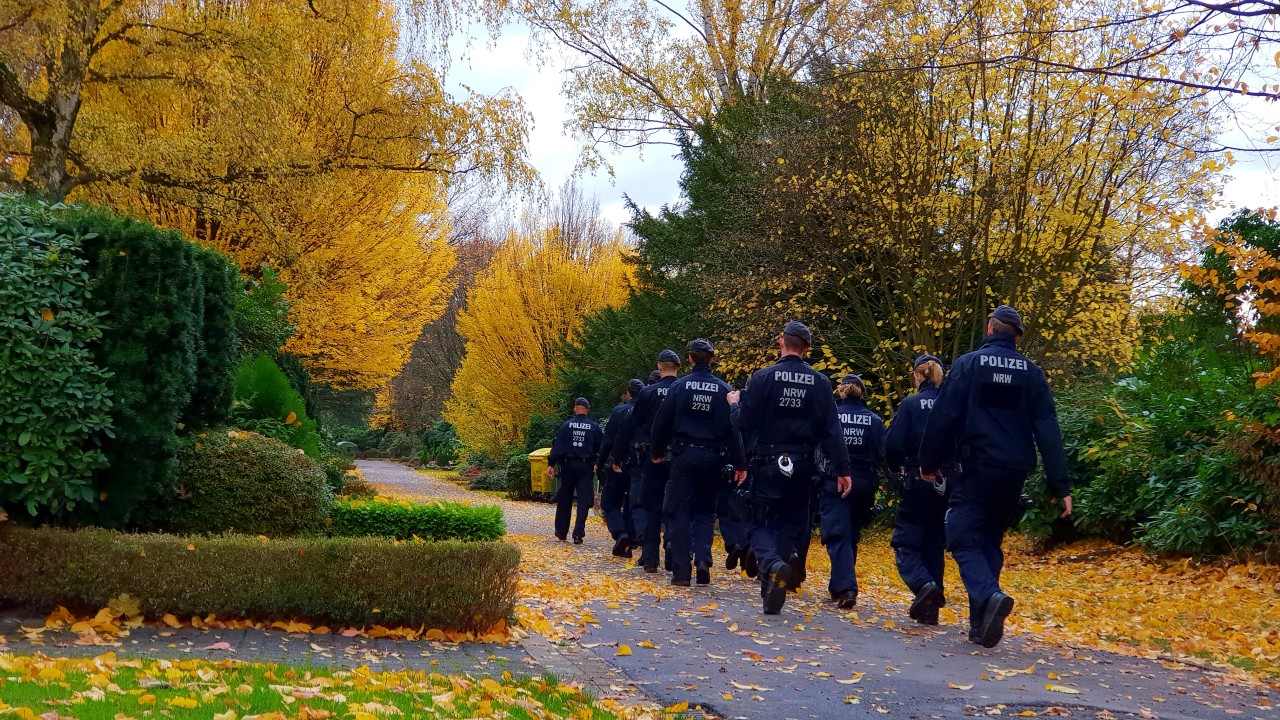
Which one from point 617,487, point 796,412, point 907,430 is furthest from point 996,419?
point 617,487

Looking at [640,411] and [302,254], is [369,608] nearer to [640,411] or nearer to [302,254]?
[640,411]

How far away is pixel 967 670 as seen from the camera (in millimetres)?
6461

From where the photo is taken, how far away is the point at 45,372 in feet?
23.8

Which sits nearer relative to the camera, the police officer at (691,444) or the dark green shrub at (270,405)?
the police officer at (691,444)

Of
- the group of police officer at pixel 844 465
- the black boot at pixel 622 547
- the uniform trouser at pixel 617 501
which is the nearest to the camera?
the group of police officer at pixel 844 465

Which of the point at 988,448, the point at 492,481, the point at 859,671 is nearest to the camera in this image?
the point at 859,671

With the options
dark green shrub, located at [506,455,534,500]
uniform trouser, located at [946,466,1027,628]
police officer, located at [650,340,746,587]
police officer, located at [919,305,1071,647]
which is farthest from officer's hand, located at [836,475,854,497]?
dark green shrub, located at [506,455,534,500]

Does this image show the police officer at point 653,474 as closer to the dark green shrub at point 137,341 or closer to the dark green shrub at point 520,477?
the dark green shrub at point 137,341

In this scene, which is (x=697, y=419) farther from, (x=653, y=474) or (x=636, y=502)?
(x=636, y=502)

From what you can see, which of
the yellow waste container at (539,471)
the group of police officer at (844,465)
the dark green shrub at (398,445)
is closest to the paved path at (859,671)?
the group of police officer at (844,465)

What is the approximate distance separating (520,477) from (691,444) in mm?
18676

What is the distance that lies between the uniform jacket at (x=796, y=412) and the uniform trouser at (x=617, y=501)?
529 centimetres

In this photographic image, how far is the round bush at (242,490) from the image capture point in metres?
8.54

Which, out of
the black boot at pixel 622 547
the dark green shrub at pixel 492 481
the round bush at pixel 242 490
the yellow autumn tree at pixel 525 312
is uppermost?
the yellow autumn tree at pixel 525 312
